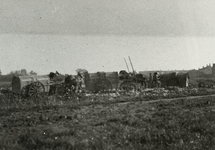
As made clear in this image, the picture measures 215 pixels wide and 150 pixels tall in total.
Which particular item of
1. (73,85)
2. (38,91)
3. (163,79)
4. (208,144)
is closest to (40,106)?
(38,91)

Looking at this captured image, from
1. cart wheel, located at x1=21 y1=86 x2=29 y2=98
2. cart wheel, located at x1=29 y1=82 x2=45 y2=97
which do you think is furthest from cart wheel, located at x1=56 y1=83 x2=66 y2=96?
cart wheel, located at x1=21 y1=86 x2=29 y2=98

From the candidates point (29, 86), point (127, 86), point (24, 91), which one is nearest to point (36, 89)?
point (29, 86)

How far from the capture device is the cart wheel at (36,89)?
667 inches

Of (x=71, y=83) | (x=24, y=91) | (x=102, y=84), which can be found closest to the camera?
(x=24, y=91)

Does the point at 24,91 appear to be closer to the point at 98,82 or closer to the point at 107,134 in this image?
the point at 98,82

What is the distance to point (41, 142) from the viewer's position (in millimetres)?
6355

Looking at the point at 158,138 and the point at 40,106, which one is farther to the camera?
the point at 40,106

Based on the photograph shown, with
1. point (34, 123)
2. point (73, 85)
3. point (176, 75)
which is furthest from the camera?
point (176, 75)

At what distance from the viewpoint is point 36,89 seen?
56.4ft

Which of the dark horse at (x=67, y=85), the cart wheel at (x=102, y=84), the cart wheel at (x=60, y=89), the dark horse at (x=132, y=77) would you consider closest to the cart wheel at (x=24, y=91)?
the dark horse at (x=67, y=85)

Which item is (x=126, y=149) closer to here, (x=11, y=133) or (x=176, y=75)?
(x=11, y=133)

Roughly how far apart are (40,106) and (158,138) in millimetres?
8512

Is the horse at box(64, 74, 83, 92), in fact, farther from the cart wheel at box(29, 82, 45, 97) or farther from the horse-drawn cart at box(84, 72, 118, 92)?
the horse-drawn cart at box(84, 72, 118, 92)

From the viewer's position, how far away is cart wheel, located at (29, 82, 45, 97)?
16938 mm
